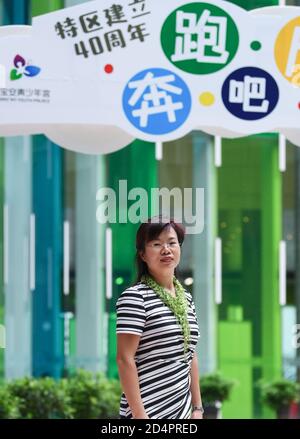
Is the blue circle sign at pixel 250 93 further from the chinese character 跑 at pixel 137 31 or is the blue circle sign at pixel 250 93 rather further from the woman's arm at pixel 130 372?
the woman's arm at pixel 130 372

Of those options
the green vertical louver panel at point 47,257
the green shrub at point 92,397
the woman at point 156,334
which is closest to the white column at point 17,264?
the green vertical louver panel at point 47,257

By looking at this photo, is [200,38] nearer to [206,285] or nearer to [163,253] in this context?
[163,253]

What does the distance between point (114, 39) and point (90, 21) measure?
131mm

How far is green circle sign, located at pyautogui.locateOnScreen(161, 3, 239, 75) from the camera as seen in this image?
162 inches

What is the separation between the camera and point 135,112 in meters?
4.14

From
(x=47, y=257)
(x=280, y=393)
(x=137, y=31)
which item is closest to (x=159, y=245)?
(x=137, y=31)

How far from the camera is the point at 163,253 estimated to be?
2.92 m

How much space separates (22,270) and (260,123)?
265 centimetres

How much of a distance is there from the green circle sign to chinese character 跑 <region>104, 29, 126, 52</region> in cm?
18

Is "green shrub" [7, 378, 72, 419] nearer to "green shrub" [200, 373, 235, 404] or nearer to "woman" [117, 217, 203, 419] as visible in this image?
"green shrub" [200, 373, 235, 404]

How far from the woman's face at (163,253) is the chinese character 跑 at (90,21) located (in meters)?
1.45

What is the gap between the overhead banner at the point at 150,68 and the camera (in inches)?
161

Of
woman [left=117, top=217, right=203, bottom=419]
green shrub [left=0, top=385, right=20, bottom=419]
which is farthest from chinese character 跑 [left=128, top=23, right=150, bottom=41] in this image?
green shrub [left=0, top=385, right=20, bottom=419]
